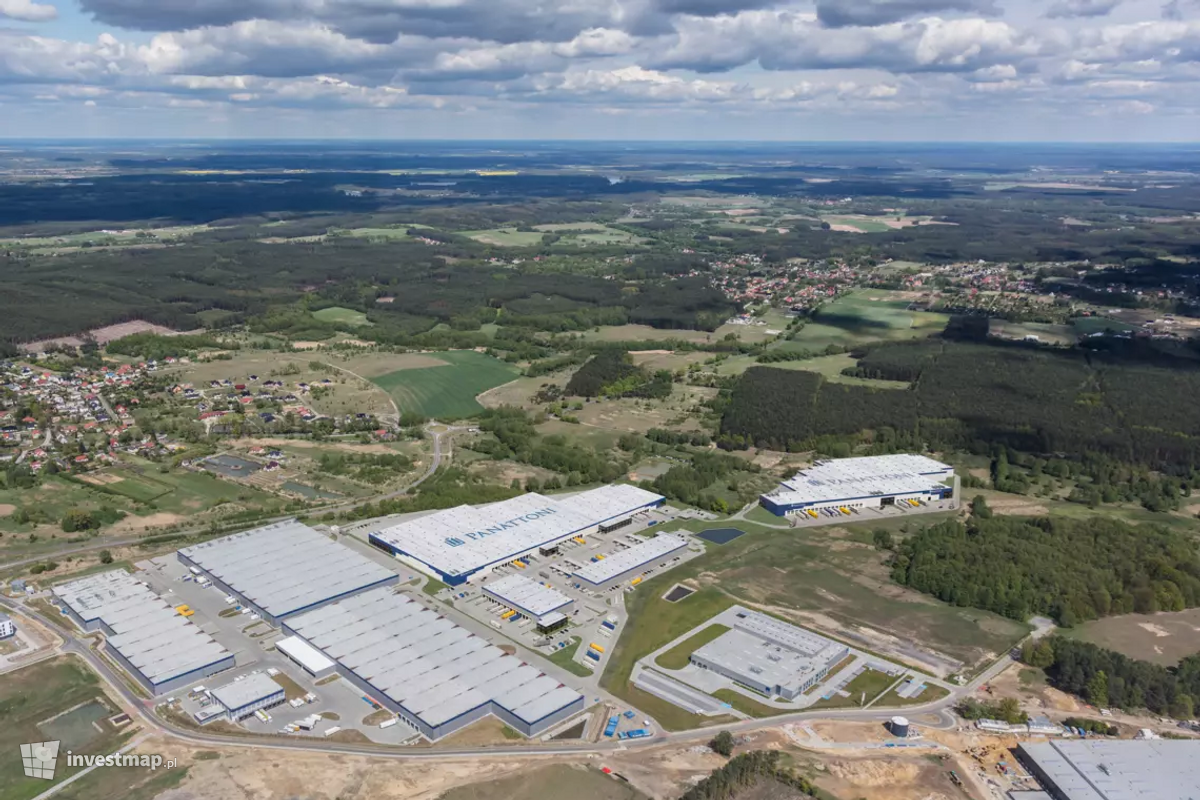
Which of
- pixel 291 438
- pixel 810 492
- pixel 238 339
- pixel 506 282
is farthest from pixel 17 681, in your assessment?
pixel 506 282

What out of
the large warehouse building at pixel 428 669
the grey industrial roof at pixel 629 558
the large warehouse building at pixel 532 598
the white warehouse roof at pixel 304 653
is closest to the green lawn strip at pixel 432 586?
the large warehouse building at pixel 428 669

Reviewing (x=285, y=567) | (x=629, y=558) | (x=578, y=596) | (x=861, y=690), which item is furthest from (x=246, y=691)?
(x=861, y=690)

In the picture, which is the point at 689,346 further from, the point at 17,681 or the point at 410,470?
the point at 17,681

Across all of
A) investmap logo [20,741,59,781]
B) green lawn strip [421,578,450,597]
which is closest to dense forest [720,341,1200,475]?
green lawn strip [421,578,450,597]

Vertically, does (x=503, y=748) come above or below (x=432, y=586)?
below

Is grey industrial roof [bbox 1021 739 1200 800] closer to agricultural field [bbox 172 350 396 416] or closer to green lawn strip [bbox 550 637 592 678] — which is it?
green lawn strip [bbox 550 637 592 678]

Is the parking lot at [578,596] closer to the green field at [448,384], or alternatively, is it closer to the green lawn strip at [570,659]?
the green lawn strip at [570,659]

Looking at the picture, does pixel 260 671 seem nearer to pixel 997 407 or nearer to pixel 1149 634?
pixel 1149 634
